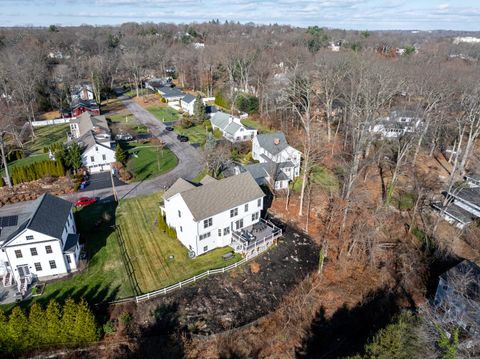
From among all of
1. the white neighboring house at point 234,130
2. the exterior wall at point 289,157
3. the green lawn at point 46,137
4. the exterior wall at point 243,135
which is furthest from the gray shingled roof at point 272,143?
the green lawn at point 46,137

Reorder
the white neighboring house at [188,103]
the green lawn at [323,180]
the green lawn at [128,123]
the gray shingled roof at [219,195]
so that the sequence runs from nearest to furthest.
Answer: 1. the gray shingled roof at [219,195]
2. the green lawn at [323,180]
3. the green lawn at [128,123]
4. the white neighboring house at [188,103]

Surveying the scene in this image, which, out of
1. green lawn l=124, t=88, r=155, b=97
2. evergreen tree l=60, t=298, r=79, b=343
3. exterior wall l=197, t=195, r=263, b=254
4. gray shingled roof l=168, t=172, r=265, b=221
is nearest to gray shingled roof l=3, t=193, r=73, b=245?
evergreen tree l=60, t=298, r=79, b=343

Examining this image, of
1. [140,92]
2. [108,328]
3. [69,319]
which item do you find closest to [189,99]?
[140,92]

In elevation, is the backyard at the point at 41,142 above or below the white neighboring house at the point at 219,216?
below

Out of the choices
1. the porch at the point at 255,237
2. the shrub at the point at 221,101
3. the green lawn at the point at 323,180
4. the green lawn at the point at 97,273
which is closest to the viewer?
the green lawn at the point at 97,273

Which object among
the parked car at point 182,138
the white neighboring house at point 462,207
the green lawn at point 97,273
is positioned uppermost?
the white neighboring house at point 462,207

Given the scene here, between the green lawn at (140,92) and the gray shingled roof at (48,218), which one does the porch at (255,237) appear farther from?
the green lawn at (140,92)

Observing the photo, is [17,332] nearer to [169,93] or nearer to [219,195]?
[219,195]
